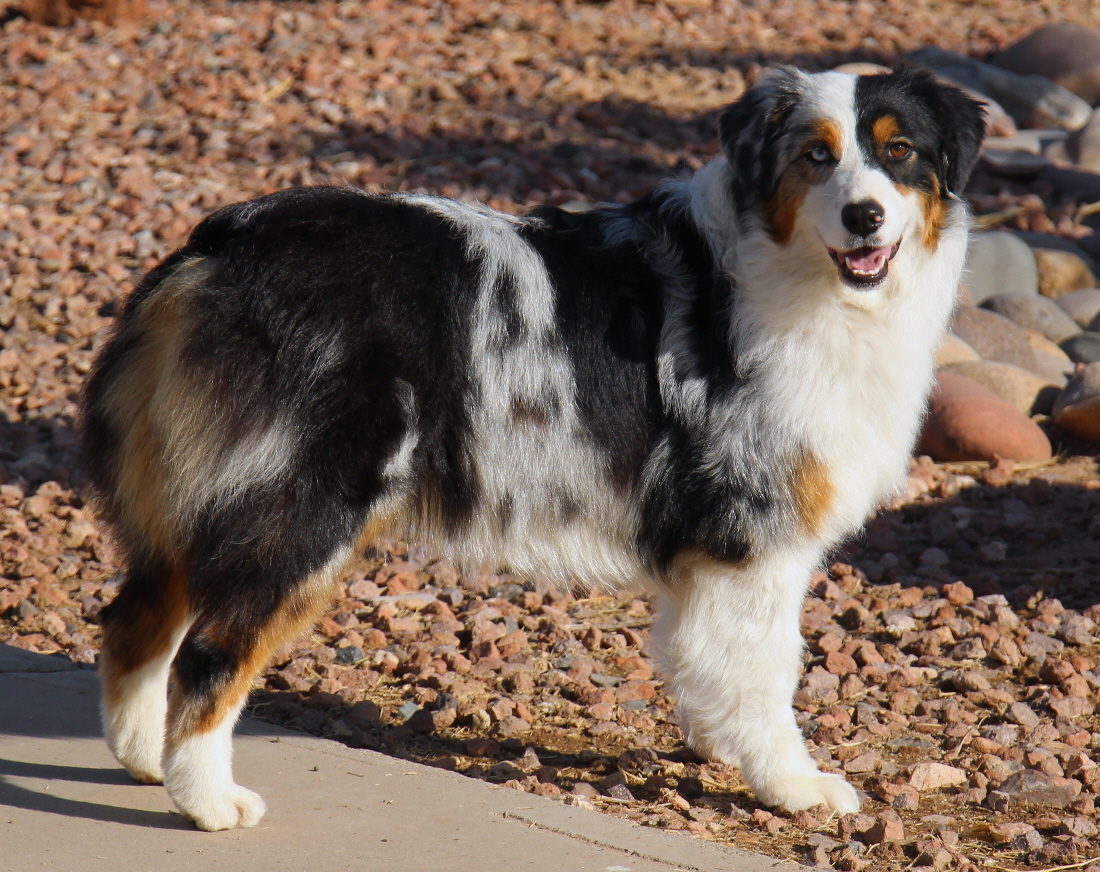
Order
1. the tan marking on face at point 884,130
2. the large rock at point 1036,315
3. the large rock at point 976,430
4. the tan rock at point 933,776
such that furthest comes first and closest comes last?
the large rock at point 1036,315
the large rock at point 976,430
the tan rock at point 933,776
the tan marking on face at point 884,130

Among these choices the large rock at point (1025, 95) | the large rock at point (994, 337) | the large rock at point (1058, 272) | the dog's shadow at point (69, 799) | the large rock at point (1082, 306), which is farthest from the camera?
the large rock at point (1025, 95)

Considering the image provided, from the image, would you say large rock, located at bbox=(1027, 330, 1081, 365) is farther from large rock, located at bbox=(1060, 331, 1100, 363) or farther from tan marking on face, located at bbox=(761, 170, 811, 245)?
tan marking on face, located at bbox=(761, 170, 811, 245)

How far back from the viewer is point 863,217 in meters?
3.33

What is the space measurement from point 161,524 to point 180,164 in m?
6.31

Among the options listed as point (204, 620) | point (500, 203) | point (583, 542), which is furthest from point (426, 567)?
point (500, 203)

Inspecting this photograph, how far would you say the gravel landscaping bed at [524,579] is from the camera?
384cm

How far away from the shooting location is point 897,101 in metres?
3.54

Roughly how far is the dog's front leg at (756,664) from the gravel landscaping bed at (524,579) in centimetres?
11

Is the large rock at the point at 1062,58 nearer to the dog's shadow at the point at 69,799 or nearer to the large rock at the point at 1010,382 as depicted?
the large rock at the point at 1010,382

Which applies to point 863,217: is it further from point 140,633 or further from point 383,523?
point 140,633

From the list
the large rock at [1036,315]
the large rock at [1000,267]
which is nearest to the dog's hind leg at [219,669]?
the large rock at [1036,315]

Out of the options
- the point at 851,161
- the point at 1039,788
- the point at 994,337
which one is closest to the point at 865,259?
the point at 851,161

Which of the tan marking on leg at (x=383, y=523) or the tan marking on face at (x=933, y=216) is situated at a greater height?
the tan marking on face at (x=933, y=216)

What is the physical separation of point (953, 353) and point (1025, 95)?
466 centimetres
